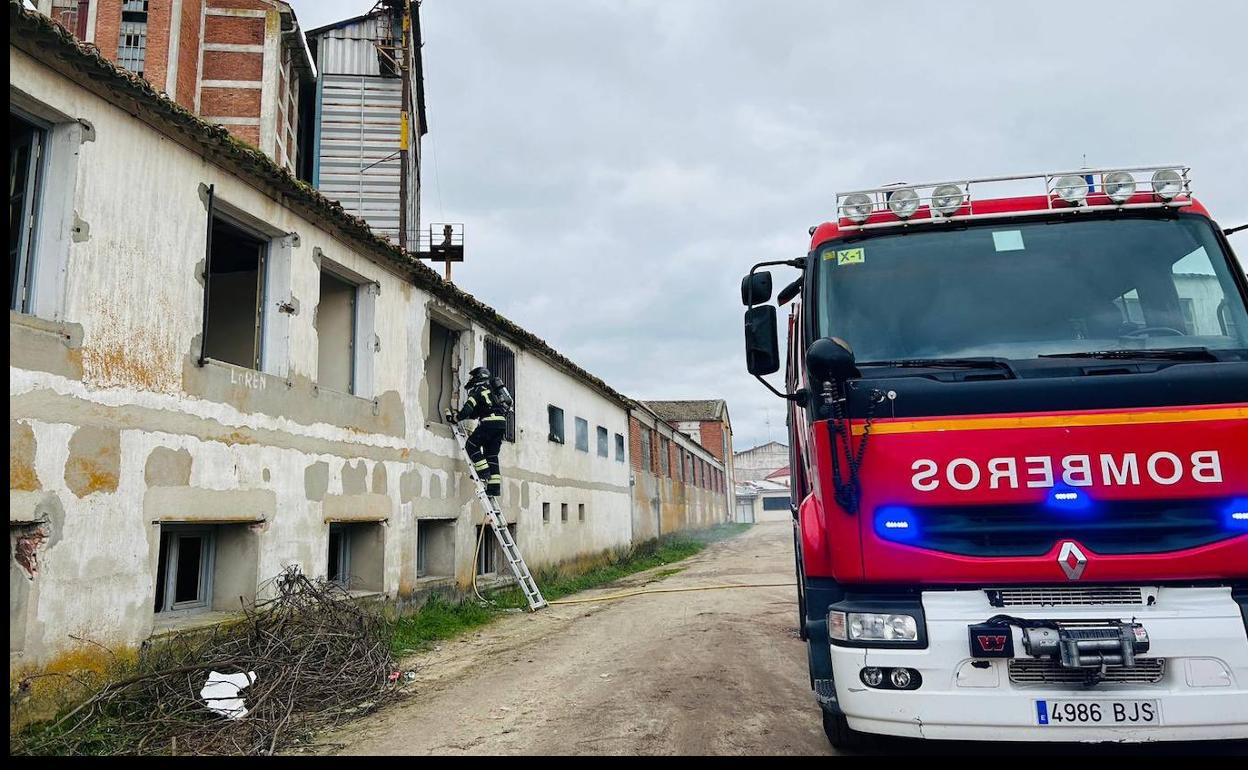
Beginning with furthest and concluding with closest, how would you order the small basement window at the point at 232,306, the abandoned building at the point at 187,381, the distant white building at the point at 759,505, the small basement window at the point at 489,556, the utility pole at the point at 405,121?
the distant white building at the point at 759,505
the utility pole at the point at 405,121
the small basement window at the point at 489,556
the small basement window at the point at 232,306
the abandoned building at the point at 187,381

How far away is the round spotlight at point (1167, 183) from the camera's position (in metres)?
4.25

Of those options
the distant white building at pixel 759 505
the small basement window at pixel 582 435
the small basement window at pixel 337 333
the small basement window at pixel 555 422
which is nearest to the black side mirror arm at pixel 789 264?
the small basement window at pixel 337 333

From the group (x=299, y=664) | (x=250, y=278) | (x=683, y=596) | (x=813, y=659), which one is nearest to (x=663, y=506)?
(x=683, y=596)

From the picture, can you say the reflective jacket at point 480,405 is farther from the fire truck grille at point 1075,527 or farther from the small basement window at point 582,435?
the fire truck grille at point 1075,527

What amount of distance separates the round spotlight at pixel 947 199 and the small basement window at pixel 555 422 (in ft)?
40.1

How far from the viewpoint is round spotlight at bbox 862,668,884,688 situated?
3508 mm

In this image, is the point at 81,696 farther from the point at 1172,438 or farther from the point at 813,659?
the point at 1172,438

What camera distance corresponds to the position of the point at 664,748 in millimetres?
4602

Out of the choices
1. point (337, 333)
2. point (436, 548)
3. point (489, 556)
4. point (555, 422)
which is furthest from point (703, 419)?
point (337, 333)

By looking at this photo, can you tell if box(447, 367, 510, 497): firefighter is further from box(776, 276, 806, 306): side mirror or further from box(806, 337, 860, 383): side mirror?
box(806, 337, 860, 383): side mirror

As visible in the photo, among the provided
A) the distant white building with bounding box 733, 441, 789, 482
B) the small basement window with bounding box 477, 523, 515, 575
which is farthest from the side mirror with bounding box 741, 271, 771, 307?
the distant white building with bounding box 733, 441, 789, 482

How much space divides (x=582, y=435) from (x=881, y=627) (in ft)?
50.3

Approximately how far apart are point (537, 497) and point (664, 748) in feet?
34.2

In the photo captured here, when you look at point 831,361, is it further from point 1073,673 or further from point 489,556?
point 489,556
